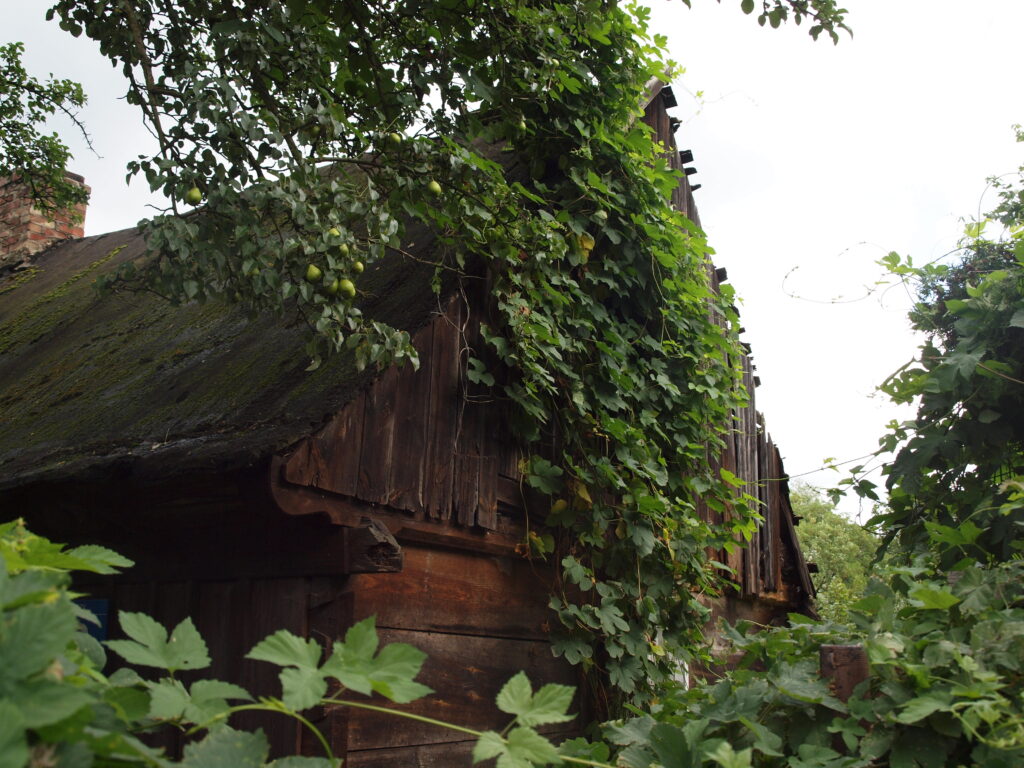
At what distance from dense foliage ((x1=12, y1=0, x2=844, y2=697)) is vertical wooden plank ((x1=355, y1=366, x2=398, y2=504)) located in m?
0.34

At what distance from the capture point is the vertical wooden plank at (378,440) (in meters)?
3.78

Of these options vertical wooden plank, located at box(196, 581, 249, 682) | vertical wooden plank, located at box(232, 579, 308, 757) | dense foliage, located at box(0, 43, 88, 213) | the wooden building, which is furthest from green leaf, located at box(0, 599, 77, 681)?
dense foliage, located at box(0, 43, 88, 213)

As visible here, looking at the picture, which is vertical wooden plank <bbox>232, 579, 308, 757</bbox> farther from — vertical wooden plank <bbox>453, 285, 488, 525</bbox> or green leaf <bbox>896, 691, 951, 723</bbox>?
green leaf <bbox>896, 691, 951, 723</bbox>

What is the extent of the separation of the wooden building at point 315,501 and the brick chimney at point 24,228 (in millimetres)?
6659

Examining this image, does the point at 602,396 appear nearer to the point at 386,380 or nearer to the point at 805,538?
the point at 386,380

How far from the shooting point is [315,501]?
11.6ft

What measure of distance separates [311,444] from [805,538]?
23.4m

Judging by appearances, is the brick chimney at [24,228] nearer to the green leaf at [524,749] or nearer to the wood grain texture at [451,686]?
the wood grain texture at [451,686]

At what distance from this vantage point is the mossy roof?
3.67m

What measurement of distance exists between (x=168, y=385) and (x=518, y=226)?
7.00 feet

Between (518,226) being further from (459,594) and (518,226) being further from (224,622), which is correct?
(224,622)

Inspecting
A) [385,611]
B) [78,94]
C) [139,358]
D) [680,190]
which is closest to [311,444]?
[385,611]

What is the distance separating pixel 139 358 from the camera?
5.64 m

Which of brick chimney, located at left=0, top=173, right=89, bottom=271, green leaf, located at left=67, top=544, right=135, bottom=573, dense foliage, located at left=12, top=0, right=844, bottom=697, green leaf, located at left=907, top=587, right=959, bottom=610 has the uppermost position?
brick chimney, located at left=0, top=173, right=89, bottom=271
